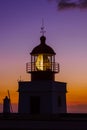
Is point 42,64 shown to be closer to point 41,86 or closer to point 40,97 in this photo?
point 41,86

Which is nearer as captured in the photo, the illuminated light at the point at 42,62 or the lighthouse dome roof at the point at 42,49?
the illuminated light at the point at 42,62

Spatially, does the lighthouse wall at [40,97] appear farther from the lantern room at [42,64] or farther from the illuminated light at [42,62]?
the illuminated light at [42,62]

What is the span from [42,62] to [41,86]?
5.68 ft

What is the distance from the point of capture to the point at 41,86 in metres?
34.1

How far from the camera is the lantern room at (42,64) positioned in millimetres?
33875

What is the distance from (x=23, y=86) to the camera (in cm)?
3456

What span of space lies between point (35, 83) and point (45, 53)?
2.28m

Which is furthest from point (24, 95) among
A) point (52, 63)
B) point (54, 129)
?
point (54, 129)

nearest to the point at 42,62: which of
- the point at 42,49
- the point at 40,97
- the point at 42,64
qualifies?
the point at 42,64

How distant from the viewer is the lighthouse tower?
1334 inches

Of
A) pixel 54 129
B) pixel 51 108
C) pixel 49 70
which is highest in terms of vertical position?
pixel 49 70

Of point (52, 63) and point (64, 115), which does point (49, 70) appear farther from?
point (64, 115)

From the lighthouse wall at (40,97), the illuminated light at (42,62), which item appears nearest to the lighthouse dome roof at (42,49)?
the illuminated light at (42,62)

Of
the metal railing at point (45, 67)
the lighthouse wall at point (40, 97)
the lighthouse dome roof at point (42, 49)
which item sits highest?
the lighthouse dome roof at point (42, 49)
